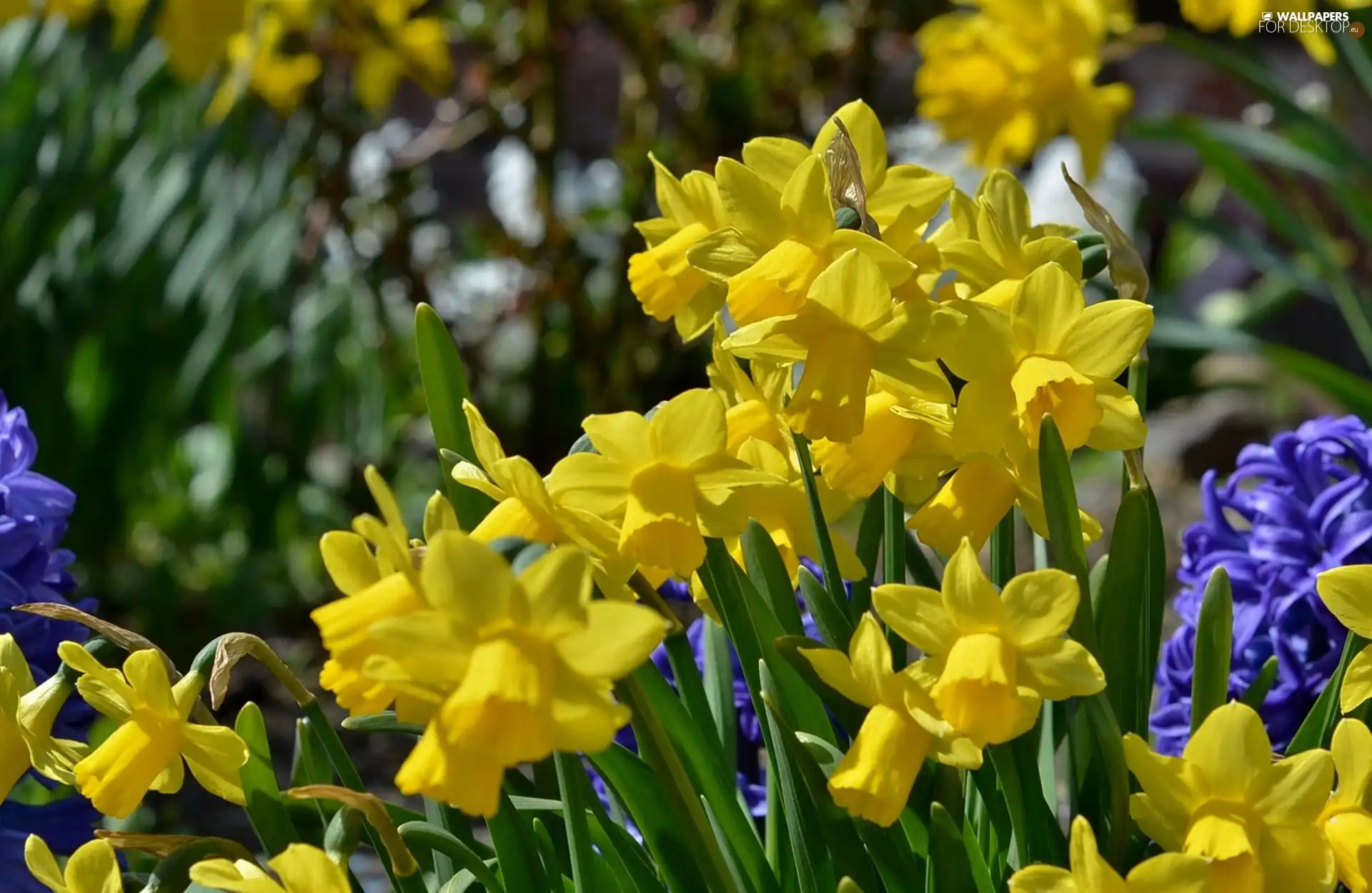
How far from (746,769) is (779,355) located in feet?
1.38

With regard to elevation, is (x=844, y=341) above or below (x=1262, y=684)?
above

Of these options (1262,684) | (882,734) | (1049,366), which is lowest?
(1262,684)

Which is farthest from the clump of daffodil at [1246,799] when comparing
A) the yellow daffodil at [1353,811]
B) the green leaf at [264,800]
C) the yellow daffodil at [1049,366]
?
the green leaf at [264,800]

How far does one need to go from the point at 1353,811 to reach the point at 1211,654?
118 mm

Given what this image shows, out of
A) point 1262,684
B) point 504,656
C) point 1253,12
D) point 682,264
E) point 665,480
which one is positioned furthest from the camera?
point 1253,12

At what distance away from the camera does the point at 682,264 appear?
0.59 meters

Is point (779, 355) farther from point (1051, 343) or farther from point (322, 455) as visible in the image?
point (322, 455)

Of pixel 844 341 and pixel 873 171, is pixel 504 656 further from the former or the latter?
pixel 873 171

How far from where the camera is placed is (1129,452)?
568 millimetres

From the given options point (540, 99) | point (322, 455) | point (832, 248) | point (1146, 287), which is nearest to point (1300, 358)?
point (540, 99)

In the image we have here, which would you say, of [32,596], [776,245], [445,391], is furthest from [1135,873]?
[32,596]

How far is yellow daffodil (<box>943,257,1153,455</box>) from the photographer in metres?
0.51

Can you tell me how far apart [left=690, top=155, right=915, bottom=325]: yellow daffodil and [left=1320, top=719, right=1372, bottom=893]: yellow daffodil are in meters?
0.23

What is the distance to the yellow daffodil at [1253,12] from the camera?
170 cm
